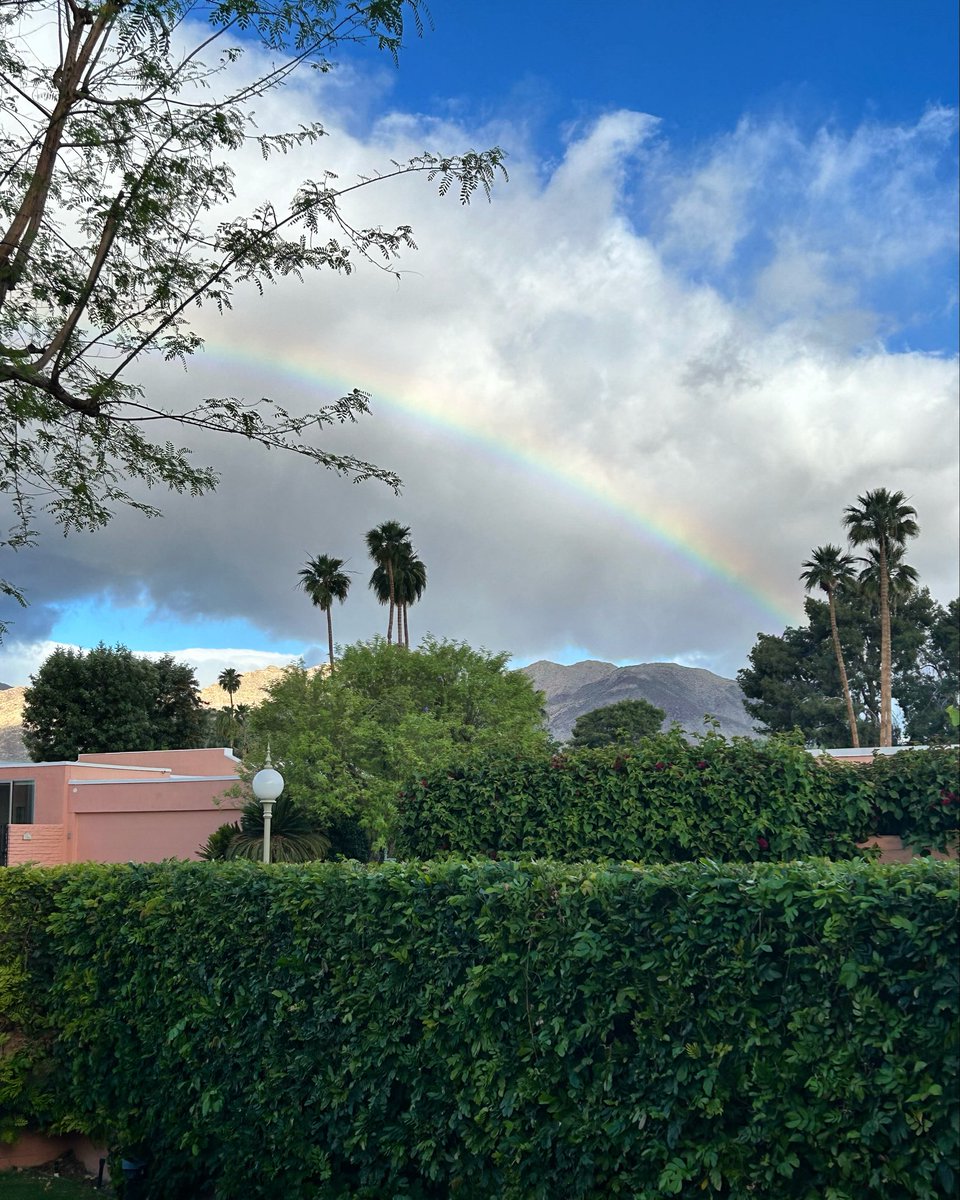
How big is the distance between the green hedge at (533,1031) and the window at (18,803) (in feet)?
91.5

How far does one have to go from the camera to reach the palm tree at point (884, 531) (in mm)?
45094

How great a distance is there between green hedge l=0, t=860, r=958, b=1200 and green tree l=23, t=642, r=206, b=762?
141 ft

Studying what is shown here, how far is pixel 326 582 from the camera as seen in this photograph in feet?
190

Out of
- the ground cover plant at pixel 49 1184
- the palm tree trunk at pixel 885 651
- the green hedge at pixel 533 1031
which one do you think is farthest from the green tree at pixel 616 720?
the green hedge at pixel 533 1031

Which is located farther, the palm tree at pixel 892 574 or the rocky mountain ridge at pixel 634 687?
the rocky mountain ridge at pixel 634 687

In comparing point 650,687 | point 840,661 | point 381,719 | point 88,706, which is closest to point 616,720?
point 840,661

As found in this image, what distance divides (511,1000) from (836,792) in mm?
6257

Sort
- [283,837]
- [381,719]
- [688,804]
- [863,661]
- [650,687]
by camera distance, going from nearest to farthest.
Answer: [688,804] < [283,837] < [381,719] < [863,661] < [650,687]

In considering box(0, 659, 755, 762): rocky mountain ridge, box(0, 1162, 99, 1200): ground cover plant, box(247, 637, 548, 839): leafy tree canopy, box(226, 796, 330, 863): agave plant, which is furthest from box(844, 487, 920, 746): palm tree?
box(0, 659, 755, 762): rocky mountain ridge

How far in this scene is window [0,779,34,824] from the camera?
108 ft

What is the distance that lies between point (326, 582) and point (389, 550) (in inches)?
203

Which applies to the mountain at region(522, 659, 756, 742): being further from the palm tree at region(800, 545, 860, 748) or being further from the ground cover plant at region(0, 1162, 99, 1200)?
the ground cover plant at region(0, 1162, 99, 1200)

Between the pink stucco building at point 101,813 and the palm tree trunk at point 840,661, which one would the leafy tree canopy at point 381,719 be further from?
the palm tree trunk at point 840,661

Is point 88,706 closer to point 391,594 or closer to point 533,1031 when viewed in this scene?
point 391,594
